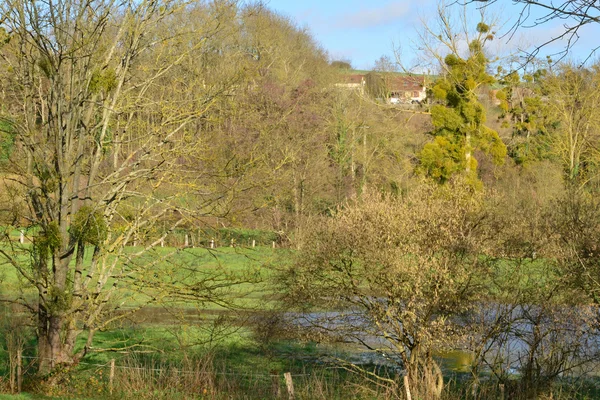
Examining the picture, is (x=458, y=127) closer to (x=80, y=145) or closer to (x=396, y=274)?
(x=396, y=274)

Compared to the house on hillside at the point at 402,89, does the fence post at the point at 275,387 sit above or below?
below

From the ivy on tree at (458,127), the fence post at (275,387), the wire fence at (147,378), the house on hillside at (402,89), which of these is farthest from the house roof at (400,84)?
the wire fence at (147,378)

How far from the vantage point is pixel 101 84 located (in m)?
12.7

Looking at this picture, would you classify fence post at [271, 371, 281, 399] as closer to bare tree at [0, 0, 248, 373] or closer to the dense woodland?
the dense woodland

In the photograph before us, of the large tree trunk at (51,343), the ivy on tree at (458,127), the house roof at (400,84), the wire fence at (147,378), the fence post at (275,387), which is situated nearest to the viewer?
the wire fence at (147,378)

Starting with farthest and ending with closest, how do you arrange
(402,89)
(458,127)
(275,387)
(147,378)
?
(402,89) < (458,127) < (275,387) < (147,378)

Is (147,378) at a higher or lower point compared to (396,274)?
lower

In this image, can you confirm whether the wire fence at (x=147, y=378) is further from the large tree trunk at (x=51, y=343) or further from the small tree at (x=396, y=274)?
the small tree at (x=396, y=274)

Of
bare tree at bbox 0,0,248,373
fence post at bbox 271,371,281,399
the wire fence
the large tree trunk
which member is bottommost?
fence post at bbox 271,371,281,399

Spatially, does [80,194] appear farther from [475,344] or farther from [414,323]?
[475,344]

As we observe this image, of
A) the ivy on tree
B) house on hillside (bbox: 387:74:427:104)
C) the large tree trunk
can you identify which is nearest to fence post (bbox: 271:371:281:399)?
the large tree trunk

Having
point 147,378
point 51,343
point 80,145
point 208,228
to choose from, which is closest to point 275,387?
point 147,378

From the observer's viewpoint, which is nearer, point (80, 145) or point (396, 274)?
point (80, 145)

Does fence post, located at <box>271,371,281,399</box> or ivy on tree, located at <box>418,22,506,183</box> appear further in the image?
ivy on tree, located at <box>418,22,506,183</box>
